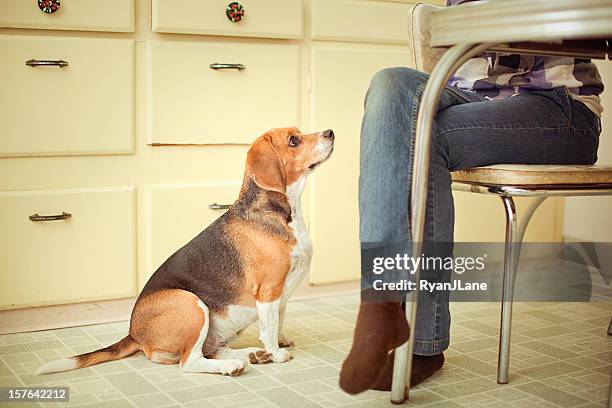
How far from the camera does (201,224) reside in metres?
2.34

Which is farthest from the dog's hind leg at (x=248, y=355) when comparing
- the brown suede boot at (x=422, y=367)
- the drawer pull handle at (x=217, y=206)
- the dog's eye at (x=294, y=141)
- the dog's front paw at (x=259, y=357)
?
the drawer pull handle at (x=217, y=206)

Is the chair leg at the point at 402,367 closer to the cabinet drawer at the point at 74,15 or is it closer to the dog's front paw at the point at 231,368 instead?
the dog's front paw at the point at 231,368

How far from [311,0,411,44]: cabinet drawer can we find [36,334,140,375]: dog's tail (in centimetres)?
111

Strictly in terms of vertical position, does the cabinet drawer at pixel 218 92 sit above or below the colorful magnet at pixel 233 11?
below

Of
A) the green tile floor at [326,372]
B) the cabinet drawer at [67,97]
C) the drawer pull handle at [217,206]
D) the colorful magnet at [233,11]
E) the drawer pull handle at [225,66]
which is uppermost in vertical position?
the colorful magnet at [233,11]

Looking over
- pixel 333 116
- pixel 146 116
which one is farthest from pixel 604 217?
pixel 146 116

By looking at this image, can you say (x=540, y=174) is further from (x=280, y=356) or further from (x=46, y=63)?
(x=46, y=63)

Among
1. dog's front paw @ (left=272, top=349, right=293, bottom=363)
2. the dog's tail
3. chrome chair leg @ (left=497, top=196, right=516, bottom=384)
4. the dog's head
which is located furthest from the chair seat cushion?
the dog's tail

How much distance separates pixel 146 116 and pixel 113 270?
1.41ft

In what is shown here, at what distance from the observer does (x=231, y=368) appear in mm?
1712

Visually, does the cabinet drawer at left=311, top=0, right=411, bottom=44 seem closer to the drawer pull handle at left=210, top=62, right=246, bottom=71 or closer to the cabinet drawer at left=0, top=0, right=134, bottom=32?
the drawer pull handle at left=210, top=62, right=246, bottom=71

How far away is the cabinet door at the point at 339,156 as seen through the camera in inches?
98.5

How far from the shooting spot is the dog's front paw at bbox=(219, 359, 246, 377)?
1.71 meters

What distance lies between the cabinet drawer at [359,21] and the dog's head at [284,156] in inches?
26.7
